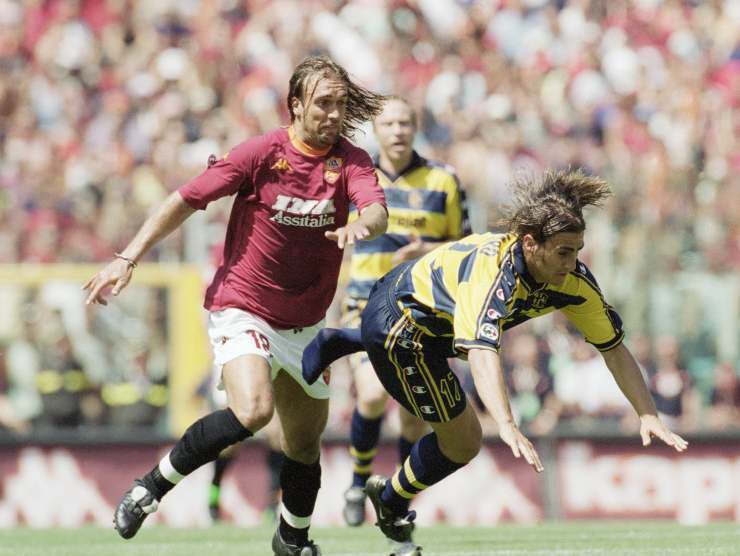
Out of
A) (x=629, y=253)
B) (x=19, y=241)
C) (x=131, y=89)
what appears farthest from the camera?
(x=131, y=89)

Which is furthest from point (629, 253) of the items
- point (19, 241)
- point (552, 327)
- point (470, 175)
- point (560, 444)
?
point (19, 241)

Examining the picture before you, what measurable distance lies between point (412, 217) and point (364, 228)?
12.2 feet

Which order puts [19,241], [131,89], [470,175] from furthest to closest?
[131,89], [470,175], [19,241]

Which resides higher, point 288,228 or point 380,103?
point 380,103

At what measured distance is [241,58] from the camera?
1894 cm

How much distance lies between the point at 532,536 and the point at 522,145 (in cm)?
750

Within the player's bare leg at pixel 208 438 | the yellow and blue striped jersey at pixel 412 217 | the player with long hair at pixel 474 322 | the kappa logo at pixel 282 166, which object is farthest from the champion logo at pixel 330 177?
the yellow and blue striped jersey at pixel 412 217

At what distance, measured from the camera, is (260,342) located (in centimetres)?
743

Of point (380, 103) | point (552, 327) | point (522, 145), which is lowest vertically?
point (552, 327)

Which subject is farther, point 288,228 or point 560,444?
point 560,444

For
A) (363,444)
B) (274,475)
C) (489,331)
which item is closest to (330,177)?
(489,331)

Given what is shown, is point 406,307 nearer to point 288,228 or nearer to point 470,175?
point 288,228

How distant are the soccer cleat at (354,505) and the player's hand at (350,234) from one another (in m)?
4.04

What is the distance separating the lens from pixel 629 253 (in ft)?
44.2
